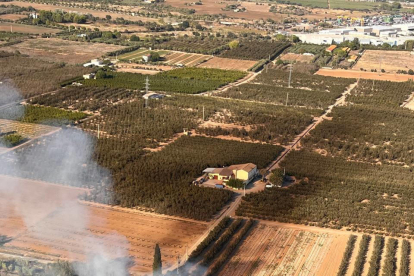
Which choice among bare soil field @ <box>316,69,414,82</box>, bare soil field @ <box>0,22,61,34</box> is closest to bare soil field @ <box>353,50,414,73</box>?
bare soil field @ <box>316,69,414,82</box>

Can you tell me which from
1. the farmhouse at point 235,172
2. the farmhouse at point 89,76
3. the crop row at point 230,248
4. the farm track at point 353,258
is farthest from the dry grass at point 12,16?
the farm track at point 353,258

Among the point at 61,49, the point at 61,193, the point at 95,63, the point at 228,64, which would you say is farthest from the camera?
the point at 61,49

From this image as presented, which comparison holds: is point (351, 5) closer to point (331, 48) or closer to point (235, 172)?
point (331, 48)

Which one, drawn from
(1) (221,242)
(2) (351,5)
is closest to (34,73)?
(1) (221,242)

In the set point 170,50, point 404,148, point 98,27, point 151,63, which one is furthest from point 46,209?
point 98,27

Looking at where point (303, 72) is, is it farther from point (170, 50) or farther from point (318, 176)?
point (318, 176)

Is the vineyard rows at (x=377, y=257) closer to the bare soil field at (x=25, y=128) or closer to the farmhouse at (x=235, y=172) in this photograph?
the farmhouse at (x=235, y=172)
